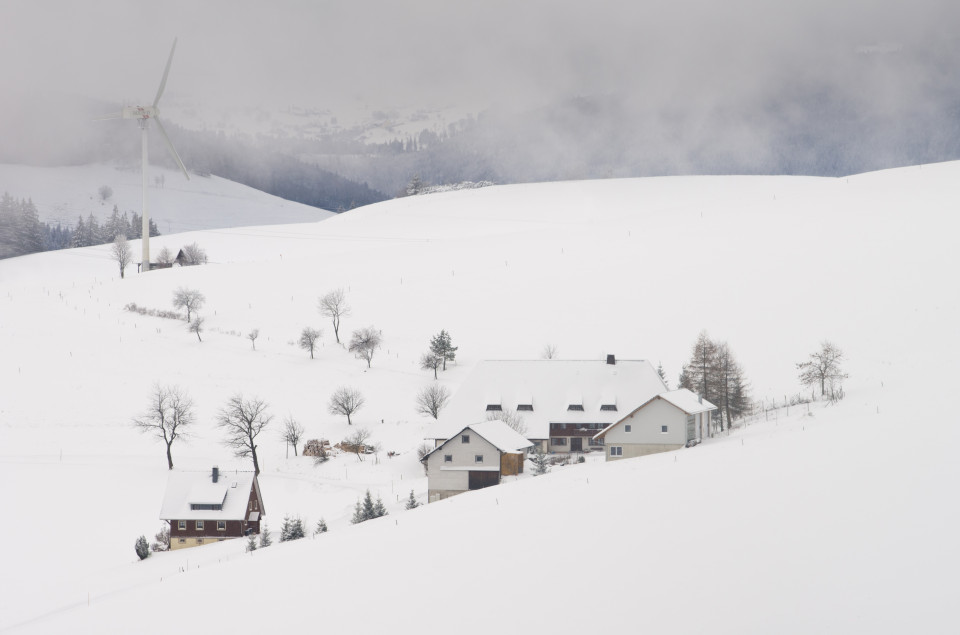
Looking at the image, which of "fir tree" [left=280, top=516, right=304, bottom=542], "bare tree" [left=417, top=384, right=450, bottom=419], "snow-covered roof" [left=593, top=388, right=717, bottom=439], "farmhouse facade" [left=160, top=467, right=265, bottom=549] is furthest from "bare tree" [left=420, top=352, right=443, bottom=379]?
"fir tree" [left=280, top=516, right=304, bottom=542]

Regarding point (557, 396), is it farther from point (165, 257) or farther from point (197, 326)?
point (165, 257)

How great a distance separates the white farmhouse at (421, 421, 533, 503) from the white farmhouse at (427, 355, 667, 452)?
6.30 metres

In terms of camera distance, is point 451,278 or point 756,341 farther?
point 451,278

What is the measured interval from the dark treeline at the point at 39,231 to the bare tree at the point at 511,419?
254 feet

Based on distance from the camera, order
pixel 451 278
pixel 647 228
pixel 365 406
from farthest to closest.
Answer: pixel 647 228, pixel 451 278, pixel 365 406

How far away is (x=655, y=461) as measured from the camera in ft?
105

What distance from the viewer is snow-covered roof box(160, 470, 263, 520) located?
131 feet

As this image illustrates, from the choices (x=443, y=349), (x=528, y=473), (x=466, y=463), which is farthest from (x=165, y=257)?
(x=528, y=473)

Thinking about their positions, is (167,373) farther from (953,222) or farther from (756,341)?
(953,222)

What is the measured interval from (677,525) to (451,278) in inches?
3033

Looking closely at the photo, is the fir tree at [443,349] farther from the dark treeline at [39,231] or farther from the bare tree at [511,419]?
the dark treeline at [39,231]

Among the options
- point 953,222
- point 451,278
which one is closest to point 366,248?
point 451,278

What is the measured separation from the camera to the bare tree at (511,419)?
172 feet

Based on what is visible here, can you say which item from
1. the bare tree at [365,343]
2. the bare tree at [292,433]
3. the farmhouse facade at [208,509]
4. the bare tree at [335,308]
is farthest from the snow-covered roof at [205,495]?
the bare tree at [335,308]
